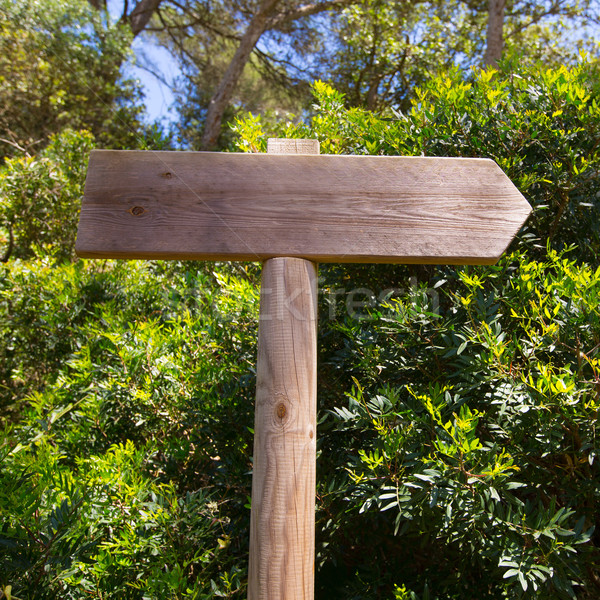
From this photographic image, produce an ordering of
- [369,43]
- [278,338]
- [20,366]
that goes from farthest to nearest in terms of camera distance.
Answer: [369,43] < [20,366] < [278,338]

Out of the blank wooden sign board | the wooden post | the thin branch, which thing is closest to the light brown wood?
the blank wooden sign board

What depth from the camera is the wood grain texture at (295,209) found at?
1.61 m

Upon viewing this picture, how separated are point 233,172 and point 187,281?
1.80 meters

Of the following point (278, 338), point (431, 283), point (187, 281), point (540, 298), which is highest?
point (187, 281)

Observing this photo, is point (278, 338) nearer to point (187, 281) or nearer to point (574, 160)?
point (574, 160)

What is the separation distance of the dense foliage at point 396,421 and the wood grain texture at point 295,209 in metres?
0.35

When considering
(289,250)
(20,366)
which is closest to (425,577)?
(289,250)

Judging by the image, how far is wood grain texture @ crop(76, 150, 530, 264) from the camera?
5.29 feet

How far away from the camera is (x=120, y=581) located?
75.4 inches

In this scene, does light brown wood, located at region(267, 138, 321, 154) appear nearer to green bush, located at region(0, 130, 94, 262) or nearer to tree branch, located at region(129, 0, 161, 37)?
green bush, located at region(0, 130, 94, 262)

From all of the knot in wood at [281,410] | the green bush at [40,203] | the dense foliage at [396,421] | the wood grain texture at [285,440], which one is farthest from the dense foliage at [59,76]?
the knot in wood at [281,410]

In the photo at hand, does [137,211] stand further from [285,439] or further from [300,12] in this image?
[300,12]

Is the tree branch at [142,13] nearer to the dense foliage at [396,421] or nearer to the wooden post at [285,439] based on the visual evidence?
the dense foliage at [396,421]

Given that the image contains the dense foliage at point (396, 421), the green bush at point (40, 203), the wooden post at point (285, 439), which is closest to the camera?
the wooden post at point (285, 439)
